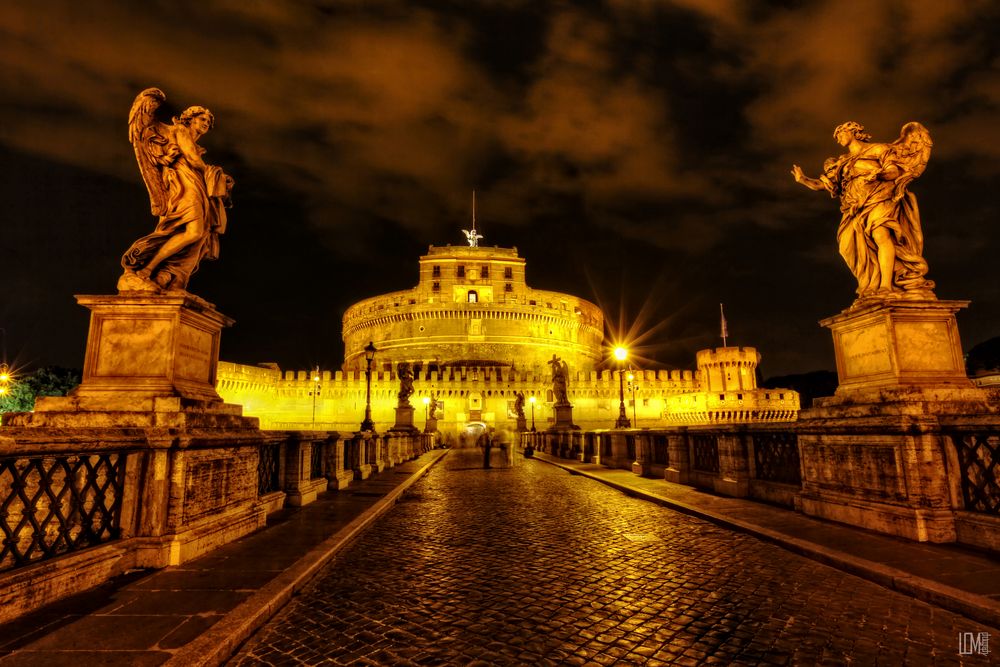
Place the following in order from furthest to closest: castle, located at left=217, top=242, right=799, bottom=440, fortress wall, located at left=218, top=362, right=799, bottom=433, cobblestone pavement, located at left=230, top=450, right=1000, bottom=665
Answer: fortress wall, located at left=218, top=362, right=799, bottom=433 → castle, located at left=217, top=242, right=799, bottom=440 → cobblestone pavement, located at left=230, top=450, right=1000, bottom=665

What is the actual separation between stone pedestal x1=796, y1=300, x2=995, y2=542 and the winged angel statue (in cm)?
38

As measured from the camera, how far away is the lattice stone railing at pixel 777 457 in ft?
23.7

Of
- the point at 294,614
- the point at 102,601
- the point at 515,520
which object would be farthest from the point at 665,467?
the point at 102,601

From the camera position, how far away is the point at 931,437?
4.79 m

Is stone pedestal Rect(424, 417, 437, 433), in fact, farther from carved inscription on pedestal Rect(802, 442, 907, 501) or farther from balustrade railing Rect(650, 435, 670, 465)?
carved inscription on pedestal Rect(802, 442, 907, 501)

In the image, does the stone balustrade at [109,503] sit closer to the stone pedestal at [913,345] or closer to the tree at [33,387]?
the stone pedestal at [913,345]

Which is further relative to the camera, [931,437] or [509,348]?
[509,348]

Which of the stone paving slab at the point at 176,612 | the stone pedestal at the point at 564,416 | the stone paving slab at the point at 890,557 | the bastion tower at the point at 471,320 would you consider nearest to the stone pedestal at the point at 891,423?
the stone paving slab at the point at 890,557

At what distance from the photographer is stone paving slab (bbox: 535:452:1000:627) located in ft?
11.0

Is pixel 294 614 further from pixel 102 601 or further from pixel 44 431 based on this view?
pixel 44 431

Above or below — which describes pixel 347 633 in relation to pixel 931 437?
below

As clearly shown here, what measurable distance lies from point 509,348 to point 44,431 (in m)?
65.1

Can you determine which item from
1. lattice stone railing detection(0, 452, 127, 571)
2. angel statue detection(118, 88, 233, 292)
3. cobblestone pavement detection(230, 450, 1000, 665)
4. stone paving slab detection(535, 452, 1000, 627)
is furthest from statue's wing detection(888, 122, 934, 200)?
lattice stone railing detection(0, 452, 127, 571)

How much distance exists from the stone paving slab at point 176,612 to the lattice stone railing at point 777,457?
608 cm
